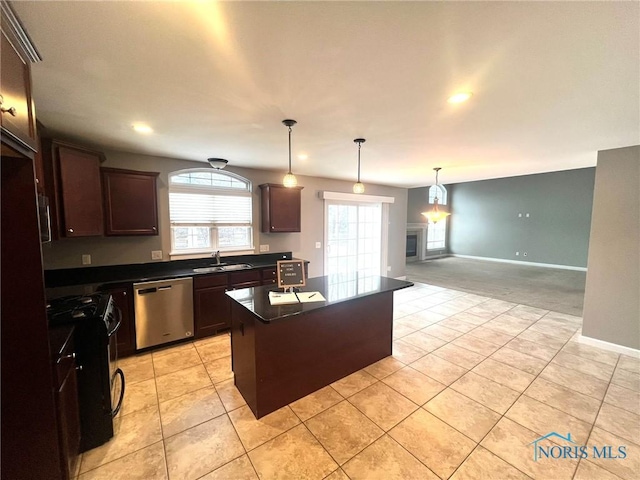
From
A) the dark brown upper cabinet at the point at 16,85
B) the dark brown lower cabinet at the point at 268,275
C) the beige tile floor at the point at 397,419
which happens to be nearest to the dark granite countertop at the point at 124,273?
the dark brown lower cabinet at the point at 268,275

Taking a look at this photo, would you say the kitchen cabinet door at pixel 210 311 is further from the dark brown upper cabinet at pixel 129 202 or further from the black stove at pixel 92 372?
the black stove at pixel 92 372

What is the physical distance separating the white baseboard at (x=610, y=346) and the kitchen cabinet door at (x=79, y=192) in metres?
6.11

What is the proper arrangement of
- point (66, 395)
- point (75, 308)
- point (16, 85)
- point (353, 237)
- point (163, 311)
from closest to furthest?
1. point (16, 85)
2. point (66, 395)
3. point (75, 308)
4. point (163, 311)
5. point (353, 237)

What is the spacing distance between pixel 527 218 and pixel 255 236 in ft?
33.7

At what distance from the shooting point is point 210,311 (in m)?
3.42

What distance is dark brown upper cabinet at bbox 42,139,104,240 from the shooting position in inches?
99.0

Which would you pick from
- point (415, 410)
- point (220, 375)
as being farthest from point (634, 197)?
point (220, 375)

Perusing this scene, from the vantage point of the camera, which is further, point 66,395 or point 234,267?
point 234,267

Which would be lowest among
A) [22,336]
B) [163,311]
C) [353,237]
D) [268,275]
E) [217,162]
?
[163,311]

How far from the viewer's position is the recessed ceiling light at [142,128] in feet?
7.84

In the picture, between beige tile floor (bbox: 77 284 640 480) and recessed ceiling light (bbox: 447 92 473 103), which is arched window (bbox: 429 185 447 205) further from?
recessed ceiling light (bbox: 447 92 473 103)

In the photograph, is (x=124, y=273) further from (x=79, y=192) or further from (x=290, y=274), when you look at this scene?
(x=290, y=274)

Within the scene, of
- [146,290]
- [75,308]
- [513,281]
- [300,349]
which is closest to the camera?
[75,308]

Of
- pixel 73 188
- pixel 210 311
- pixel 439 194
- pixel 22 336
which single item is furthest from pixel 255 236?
pixel 439 194
